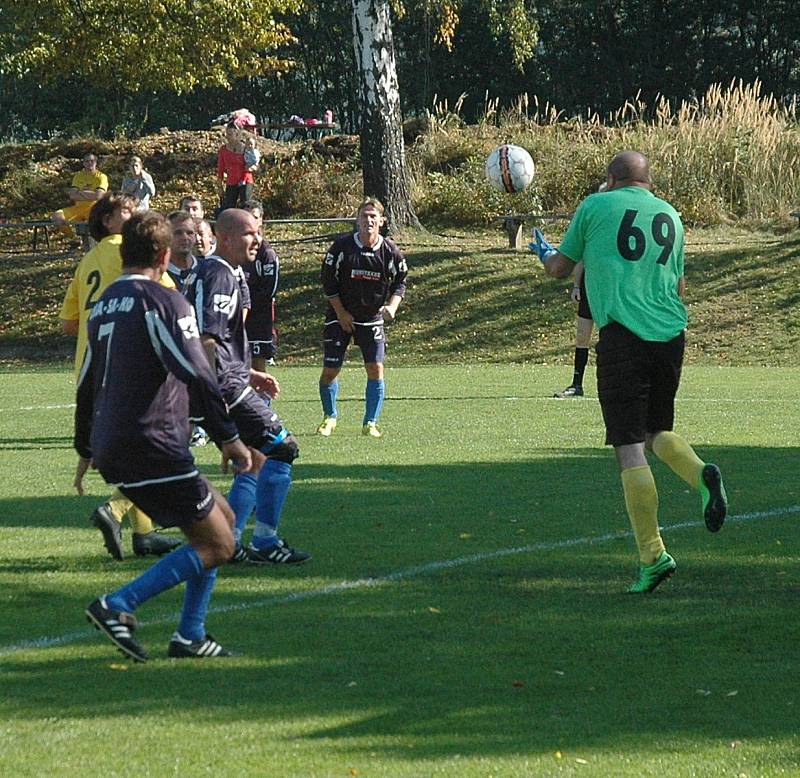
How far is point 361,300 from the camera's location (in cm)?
1513

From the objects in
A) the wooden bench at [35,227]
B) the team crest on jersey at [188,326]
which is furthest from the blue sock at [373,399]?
the wooden bench at [35,227]

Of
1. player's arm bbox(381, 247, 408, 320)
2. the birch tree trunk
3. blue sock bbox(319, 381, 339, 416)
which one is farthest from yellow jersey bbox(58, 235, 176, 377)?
the birch tree trunk

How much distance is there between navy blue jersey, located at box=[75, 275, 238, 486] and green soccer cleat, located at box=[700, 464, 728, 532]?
2726mm

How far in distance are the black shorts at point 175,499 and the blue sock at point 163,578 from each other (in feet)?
0.57

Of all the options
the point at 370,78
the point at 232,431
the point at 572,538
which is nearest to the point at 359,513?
the point at 572,538

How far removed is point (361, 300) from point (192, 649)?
8.87 meters

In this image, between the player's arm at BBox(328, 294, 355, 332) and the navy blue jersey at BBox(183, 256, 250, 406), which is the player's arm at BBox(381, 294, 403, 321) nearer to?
the player's arm at BBox(328, 294, 355, 332)

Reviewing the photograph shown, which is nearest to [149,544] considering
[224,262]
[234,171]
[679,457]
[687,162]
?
[224,262]

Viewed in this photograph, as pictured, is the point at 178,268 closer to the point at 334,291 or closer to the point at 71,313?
the point at 71,313

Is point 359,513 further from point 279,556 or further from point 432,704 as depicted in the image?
point 432,704

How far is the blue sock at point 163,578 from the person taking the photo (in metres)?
6.39

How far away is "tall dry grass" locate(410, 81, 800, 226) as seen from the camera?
32.9m

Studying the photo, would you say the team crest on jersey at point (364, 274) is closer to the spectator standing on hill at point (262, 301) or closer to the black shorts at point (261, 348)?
the spectator standing on hill at point (262, 301)

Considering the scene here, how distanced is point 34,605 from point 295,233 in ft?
83.1
